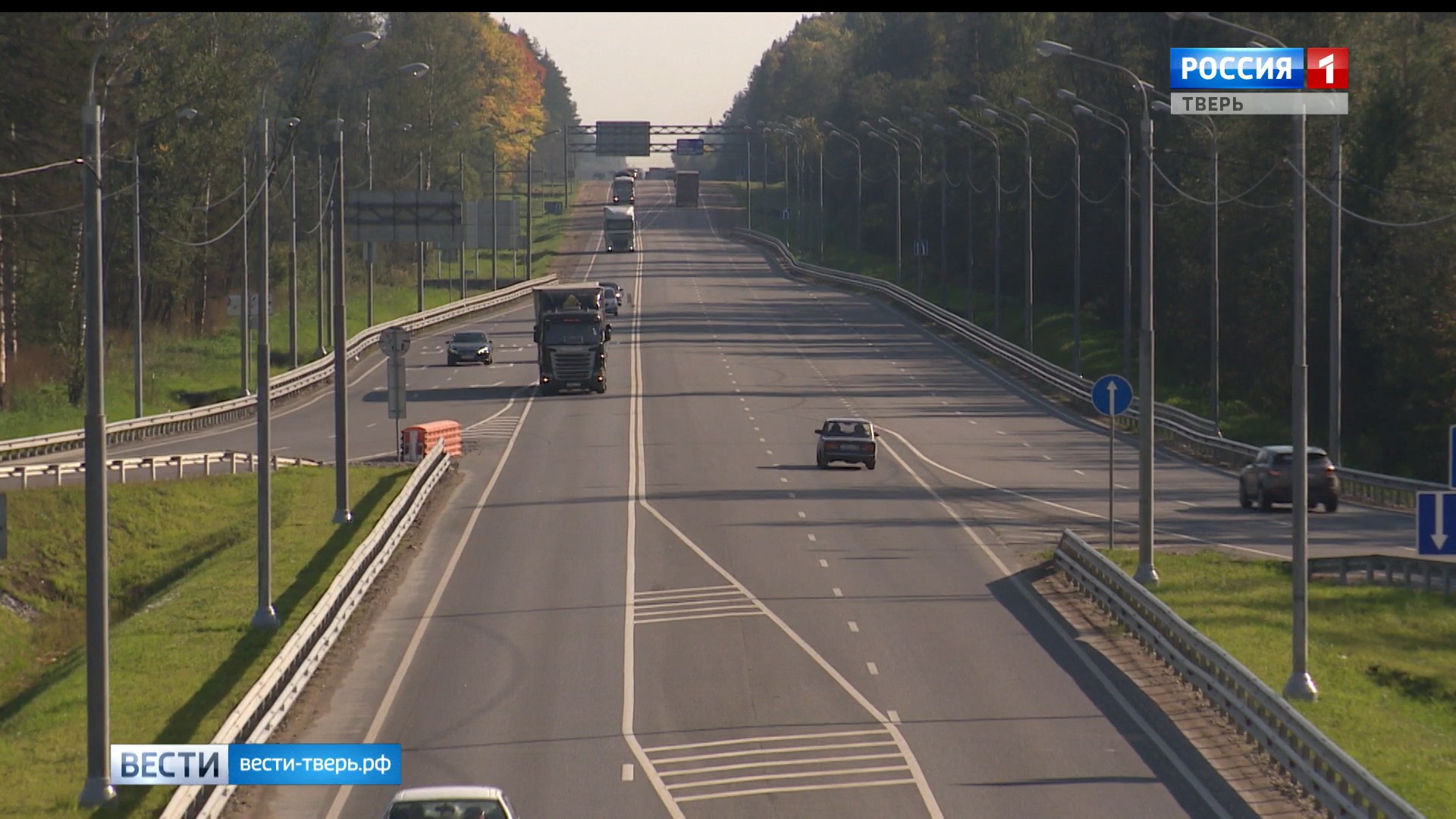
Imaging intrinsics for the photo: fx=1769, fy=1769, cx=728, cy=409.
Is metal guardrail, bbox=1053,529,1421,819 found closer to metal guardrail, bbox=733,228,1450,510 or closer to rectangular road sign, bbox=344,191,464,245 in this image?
metal guardrail, bbox=733,228,1450,510

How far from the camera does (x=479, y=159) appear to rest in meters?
175

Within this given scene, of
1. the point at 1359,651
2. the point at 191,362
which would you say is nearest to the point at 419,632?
the point at 1359,651

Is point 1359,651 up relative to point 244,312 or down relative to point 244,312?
down

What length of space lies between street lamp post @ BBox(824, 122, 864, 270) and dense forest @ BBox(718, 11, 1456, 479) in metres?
4.87

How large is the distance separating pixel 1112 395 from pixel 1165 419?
27.0 metres

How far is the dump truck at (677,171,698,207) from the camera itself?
650 ft

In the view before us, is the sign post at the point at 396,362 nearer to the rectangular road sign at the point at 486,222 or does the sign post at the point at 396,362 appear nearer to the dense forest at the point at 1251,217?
the dense forest at the point at 1251,217

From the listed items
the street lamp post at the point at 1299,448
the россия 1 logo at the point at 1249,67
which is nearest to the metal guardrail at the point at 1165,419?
the street lamp post at the point at 1299,448

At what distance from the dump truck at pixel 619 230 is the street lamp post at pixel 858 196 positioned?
1826 centimetres

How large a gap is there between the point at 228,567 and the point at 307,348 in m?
50.2

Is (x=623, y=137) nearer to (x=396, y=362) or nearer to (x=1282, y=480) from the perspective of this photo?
(x=396, y=362)

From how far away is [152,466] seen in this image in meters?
46.2

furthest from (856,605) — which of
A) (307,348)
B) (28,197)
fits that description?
(307,348)

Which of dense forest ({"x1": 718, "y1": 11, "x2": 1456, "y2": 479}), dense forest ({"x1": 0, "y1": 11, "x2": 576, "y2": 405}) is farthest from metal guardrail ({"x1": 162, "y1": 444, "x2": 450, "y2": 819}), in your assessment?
dense forest ({"x1": 718, "y1": 11, "x2": 1456, "y2": 479})
